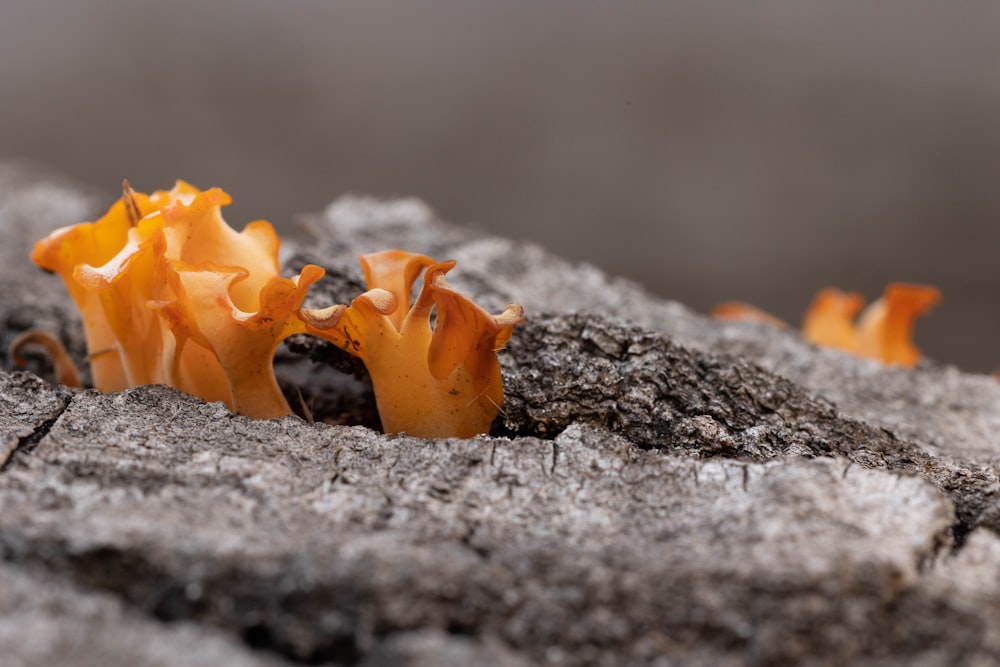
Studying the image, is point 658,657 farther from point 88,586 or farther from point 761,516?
point 88,586

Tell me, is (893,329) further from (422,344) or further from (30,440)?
(30,440)

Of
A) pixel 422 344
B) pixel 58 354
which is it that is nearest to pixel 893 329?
pixel 422 344

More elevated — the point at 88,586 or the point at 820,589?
the point at 820,589

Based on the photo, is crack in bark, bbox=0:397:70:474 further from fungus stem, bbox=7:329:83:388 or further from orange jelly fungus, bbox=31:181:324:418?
fungus stem, bbox=7:329:83:388

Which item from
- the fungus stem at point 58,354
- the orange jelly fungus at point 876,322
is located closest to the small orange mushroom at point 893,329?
the orange jelly fungus at point 876,322

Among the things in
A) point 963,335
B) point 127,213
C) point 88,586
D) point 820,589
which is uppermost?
point 963,335

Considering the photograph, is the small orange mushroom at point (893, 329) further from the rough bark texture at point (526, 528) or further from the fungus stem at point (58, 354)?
the fungus stem at point (58, 354)

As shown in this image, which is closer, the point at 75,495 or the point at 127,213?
the point at 75,495

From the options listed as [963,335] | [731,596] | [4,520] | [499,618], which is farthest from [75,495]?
[963,335]
